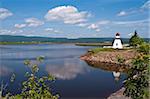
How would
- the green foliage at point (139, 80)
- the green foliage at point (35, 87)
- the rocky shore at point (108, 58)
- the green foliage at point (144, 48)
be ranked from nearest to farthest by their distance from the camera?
the green foliage at point (35, 87) → the green foliage at point (139, 80) → the green foliage at point (144, 48) → the rocky shore at point (108, 58)

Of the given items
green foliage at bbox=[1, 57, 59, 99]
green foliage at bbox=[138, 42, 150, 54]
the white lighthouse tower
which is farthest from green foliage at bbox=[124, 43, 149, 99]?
the white lighthouse tower

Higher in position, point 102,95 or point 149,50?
point 149,50

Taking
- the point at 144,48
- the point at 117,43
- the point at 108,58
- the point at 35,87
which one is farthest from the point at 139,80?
the point at 117,43

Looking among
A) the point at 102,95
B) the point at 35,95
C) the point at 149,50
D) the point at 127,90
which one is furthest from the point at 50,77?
the point at 102,95

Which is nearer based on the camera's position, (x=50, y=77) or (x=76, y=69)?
(x=50, y=77)

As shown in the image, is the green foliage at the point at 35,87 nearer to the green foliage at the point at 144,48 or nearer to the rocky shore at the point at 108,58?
the green foliage at the point at 144,48

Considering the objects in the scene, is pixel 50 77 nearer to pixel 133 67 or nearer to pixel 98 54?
pixel 133 67

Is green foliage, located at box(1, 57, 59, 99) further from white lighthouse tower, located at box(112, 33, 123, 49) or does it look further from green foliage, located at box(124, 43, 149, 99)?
white lighthouse tower, located at box(112, 33, 123, 49)

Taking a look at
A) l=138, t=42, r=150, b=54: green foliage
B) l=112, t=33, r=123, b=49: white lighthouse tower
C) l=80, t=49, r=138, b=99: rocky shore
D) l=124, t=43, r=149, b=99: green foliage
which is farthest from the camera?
l=112, t=33, r=123, b=49: white lighthouse tower

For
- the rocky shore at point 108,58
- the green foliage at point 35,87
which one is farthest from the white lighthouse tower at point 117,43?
the green foliage at point 35,87

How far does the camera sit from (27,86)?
5750 millimetres

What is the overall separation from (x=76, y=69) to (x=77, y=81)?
8480mm

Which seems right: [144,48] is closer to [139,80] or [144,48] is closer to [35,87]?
[139,80]

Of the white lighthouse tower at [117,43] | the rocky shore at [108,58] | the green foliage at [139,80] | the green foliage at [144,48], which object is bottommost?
the rocky shore at [108,58]
